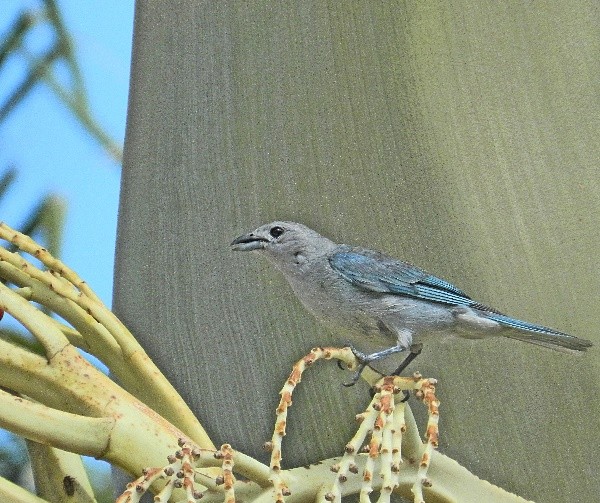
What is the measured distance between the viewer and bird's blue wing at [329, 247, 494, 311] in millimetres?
641

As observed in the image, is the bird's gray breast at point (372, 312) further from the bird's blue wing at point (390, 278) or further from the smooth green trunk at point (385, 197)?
the smooth green trunk at point (385, 197)

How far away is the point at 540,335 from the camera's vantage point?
2.07ft

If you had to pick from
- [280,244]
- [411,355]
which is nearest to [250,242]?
[280,244]

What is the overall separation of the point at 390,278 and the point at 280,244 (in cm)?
8

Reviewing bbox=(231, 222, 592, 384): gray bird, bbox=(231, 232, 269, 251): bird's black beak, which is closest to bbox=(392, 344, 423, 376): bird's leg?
bbox=(231, 222, 592, 384): gray bird

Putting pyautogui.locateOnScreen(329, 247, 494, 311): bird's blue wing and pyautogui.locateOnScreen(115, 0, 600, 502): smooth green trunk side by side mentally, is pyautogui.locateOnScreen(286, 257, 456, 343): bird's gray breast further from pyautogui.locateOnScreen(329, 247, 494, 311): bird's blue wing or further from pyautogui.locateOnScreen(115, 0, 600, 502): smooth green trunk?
pyautogui.locateOnScreen(115, 0, 600, 502): smooth green trunk

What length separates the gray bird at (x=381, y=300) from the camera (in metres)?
0.63

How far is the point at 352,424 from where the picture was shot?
751 mm

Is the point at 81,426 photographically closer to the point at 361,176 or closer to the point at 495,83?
the point at 361,176

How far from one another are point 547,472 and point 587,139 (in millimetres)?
278

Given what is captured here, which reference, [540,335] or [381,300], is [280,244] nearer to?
[381,300]

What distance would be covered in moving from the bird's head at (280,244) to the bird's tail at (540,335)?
135 millimetres

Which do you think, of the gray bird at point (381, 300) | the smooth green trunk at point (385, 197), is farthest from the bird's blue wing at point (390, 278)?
the smooth green trunk at point (385, 197)

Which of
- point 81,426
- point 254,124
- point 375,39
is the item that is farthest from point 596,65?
point 81,426
